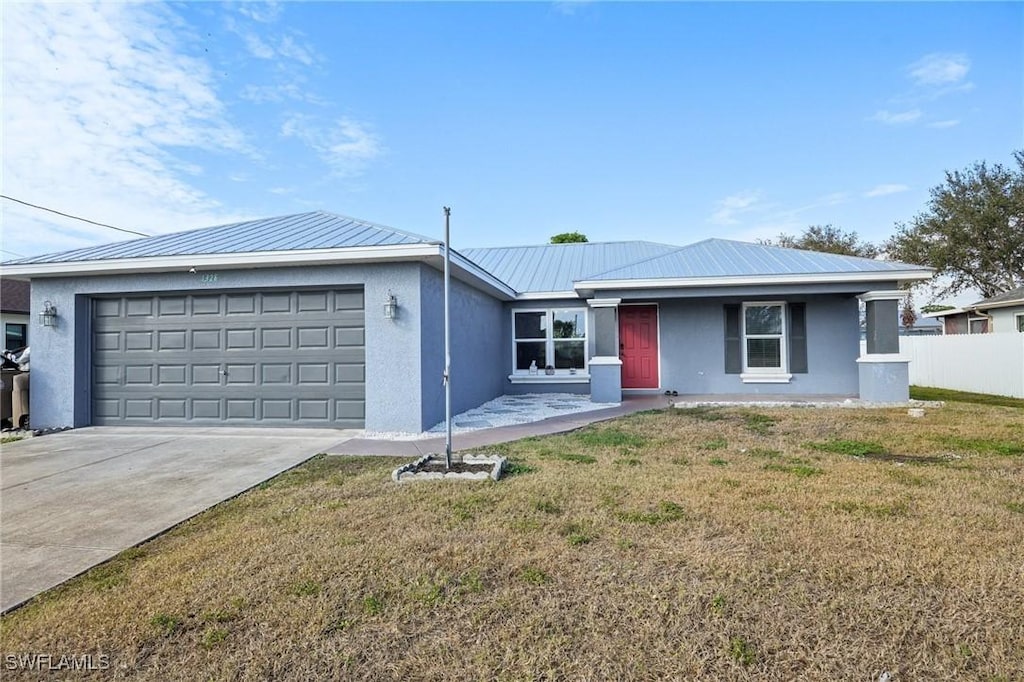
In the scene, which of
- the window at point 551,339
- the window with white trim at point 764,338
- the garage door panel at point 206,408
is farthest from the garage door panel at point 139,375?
the window with white trim at point 764,338

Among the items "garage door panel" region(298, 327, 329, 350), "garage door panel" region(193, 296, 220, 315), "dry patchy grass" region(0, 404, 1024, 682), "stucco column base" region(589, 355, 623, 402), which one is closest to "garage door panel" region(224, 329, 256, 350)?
"garage door panel" region(193, 296, 220, 315)

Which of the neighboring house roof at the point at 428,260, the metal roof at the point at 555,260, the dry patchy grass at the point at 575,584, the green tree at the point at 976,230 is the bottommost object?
the dry patchy grass at the point at 575,584

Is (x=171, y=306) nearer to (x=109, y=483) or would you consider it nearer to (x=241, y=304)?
(x=241, y=304)

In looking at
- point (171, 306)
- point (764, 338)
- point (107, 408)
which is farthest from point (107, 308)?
point (764, 338)

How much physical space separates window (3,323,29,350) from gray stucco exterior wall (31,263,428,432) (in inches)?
602

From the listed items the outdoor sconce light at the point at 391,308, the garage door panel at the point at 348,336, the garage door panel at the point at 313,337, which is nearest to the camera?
the outdoor sconce light at the point at 391,308

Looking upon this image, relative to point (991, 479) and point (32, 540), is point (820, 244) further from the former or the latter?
point (32, 540)

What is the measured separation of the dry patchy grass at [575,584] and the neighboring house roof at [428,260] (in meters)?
4.04

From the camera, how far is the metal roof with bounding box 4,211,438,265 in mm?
8164

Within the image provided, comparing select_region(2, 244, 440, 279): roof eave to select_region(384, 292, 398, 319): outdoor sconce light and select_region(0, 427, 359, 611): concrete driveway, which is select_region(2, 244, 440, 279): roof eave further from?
select_region(0, 427, 359, 611): concrete driveway

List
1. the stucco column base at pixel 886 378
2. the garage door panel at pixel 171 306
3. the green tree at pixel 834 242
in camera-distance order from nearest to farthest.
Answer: the garage door panel at pixel 171 306
the stucco column base at pixel 886 378
the green tree at pixel 834 242

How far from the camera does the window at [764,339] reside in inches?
495

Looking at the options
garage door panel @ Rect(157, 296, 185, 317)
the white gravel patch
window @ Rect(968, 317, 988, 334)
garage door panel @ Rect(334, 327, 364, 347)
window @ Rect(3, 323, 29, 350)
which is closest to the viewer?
the white gravel patch

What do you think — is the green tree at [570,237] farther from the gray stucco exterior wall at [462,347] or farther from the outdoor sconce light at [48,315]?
the outdoor sconce light at [48,315]
